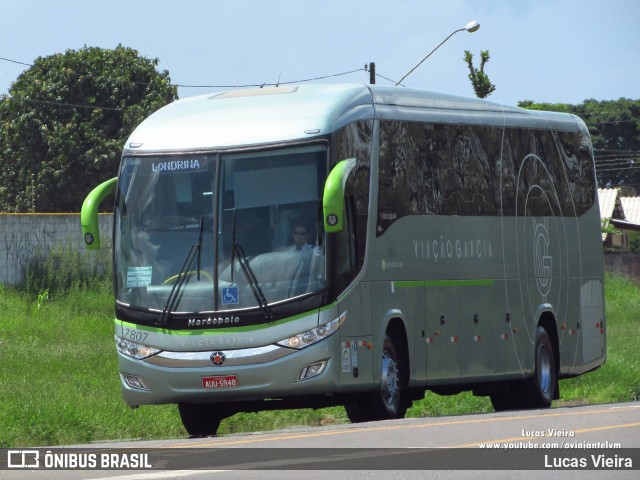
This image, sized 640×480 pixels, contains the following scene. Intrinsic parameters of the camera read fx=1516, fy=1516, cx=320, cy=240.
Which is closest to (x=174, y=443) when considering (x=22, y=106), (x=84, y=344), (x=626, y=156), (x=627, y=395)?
(x=627, y=395)

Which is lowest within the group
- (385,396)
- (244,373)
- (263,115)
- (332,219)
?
(385,396)

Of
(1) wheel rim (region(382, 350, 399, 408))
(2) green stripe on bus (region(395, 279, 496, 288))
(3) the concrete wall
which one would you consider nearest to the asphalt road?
(1) wheel rim (region(382, 350, 399, 408))

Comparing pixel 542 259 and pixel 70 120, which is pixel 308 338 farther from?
pixel 70 120

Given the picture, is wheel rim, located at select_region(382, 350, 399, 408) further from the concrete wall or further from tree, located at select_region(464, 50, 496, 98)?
tree, located at select_region(464, 50, 496, 98)

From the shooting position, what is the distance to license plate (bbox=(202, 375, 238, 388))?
1559cm

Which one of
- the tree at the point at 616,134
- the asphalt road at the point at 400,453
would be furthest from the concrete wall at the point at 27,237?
the tree at the point at 616,134

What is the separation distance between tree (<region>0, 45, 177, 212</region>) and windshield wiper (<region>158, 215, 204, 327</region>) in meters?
42.7

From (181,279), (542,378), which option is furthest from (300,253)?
(542,378)

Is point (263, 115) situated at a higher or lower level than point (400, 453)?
higher

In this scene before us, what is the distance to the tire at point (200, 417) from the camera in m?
17.4

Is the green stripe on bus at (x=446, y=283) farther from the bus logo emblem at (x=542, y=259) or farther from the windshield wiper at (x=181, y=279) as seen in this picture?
the windshield wiper at (x=181, y=279)

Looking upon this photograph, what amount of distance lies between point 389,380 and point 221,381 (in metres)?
2.44

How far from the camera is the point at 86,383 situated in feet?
72.4

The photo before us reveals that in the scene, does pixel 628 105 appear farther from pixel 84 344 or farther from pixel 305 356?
pixel 305 356
